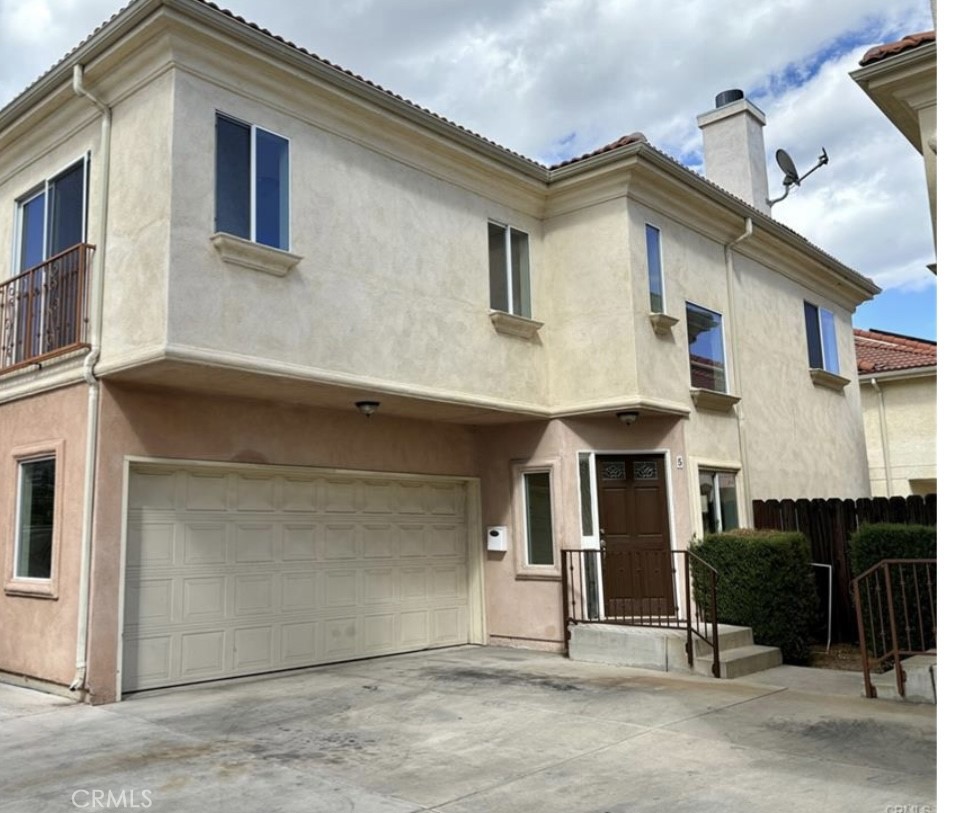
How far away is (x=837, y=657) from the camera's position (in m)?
10.8

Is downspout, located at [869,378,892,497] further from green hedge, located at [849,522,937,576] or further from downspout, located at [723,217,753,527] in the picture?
green hedge, located at [849,522,937,576]

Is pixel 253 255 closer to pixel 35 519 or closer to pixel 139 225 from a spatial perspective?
pixel 139 225

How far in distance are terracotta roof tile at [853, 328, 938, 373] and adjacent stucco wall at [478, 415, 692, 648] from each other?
32.5 ft

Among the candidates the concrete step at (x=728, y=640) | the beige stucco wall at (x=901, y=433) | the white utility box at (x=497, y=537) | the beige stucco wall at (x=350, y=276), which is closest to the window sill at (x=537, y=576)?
the white utility box at (x=497, y=537)

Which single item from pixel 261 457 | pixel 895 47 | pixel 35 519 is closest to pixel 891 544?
pixel 895 47

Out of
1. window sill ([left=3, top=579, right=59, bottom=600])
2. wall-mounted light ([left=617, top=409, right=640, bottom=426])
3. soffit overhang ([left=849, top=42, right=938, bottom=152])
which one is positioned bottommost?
window sill ([left=3, top=579, right=59, bottom=600])

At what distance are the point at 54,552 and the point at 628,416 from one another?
276 inches

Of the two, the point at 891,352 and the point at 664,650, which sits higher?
the point at 891,352

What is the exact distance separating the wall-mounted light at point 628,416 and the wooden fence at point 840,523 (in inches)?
123

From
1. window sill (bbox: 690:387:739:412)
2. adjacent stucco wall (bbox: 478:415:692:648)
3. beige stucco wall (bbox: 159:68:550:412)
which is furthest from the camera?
window sill (bbox: 690:387:739:412)

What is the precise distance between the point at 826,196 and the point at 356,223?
10.6m

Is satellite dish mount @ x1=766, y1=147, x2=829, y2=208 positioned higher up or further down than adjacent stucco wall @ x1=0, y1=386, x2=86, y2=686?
higher up

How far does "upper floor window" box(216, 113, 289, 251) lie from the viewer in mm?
8086

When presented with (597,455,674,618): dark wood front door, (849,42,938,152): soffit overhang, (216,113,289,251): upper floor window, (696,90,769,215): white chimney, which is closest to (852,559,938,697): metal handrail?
(597,455,674,618): dark wood front door
